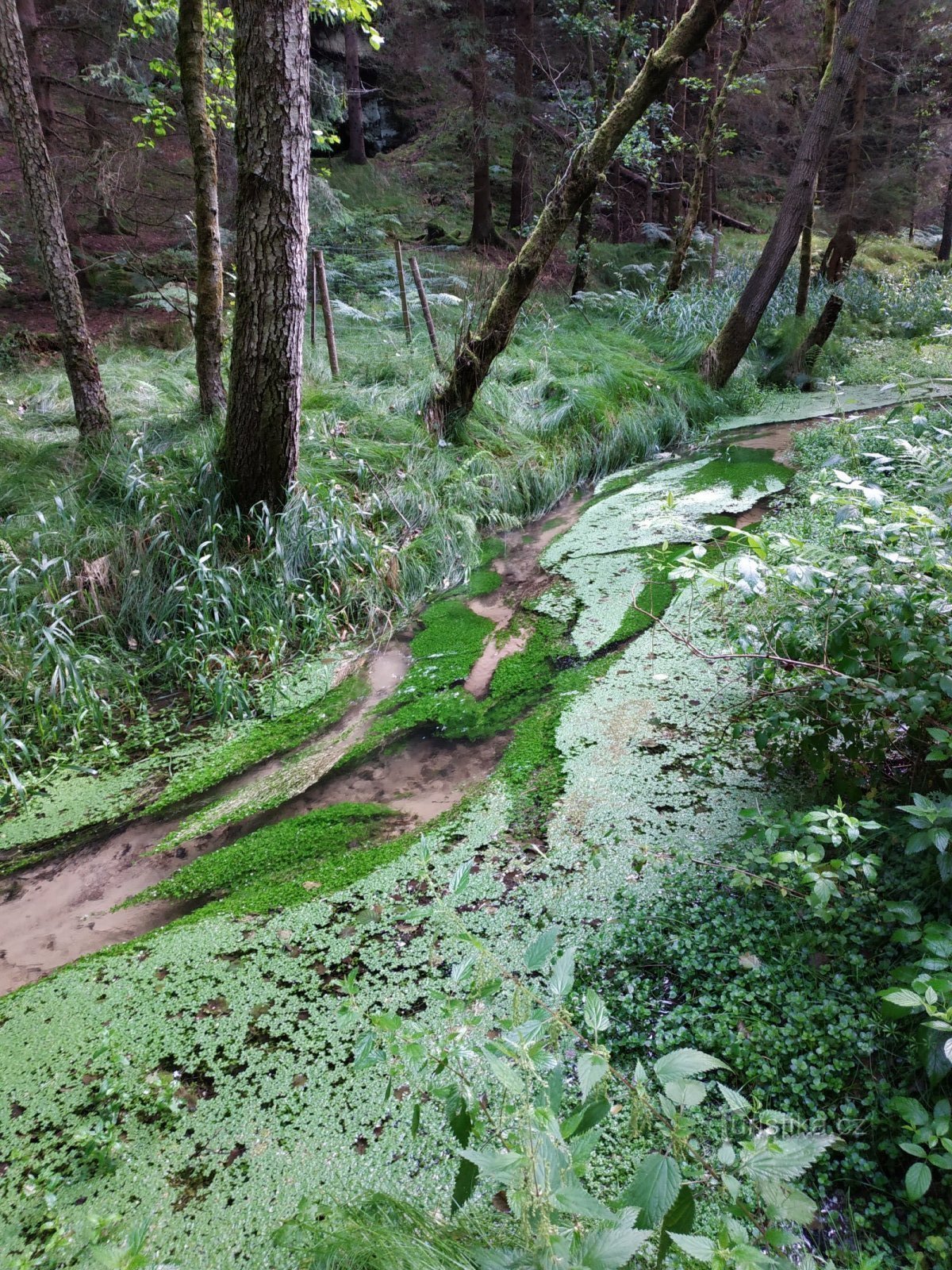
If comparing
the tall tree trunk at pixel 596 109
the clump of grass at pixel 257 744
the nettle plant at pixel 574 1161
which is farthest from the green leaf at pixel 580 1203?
the tall tree trunk at pixel 596 109

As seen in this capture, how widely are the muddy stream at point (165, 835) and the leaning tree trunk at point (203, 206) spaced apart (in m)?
2.47

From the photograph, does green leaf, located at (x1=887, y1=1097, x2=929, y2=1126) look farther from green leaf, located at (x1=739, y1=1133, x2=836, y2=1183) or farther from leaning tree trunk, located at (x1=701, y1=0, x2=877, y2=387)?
leaning tree trunk, located at (x1=701, y1=0, x2=877, y2=387)

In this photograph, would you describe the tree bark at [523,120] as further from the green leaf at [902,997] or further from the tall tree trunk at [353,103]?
the green leaf at [902,997]

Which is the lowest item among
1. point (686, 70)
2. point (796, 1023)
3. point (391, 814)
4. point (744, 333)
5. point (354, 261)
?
point (391, 814)

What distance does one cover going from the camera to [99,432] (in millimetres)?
4156

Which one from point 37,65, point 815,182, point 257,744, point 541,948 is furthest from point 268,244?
point 37,65

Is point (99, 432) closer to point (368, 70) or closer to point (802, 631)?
point (802, 631)

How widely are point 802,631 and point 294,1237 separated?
1707 millimetres

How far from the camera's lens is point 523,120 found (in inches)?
367

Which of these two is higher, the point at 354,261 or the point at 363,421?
the point at 354,261

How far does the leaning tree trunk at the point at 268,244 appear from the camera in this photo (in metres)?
2.89

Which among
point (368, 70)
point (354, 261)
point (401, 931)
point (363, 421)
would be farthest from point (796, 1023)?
point (368, 70)

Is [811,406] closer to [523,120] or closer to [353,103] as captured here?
[523,120]

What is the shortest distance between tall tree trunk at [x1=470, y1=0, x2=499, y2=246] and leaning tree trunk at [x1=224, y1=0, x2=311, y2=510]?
7.84m
